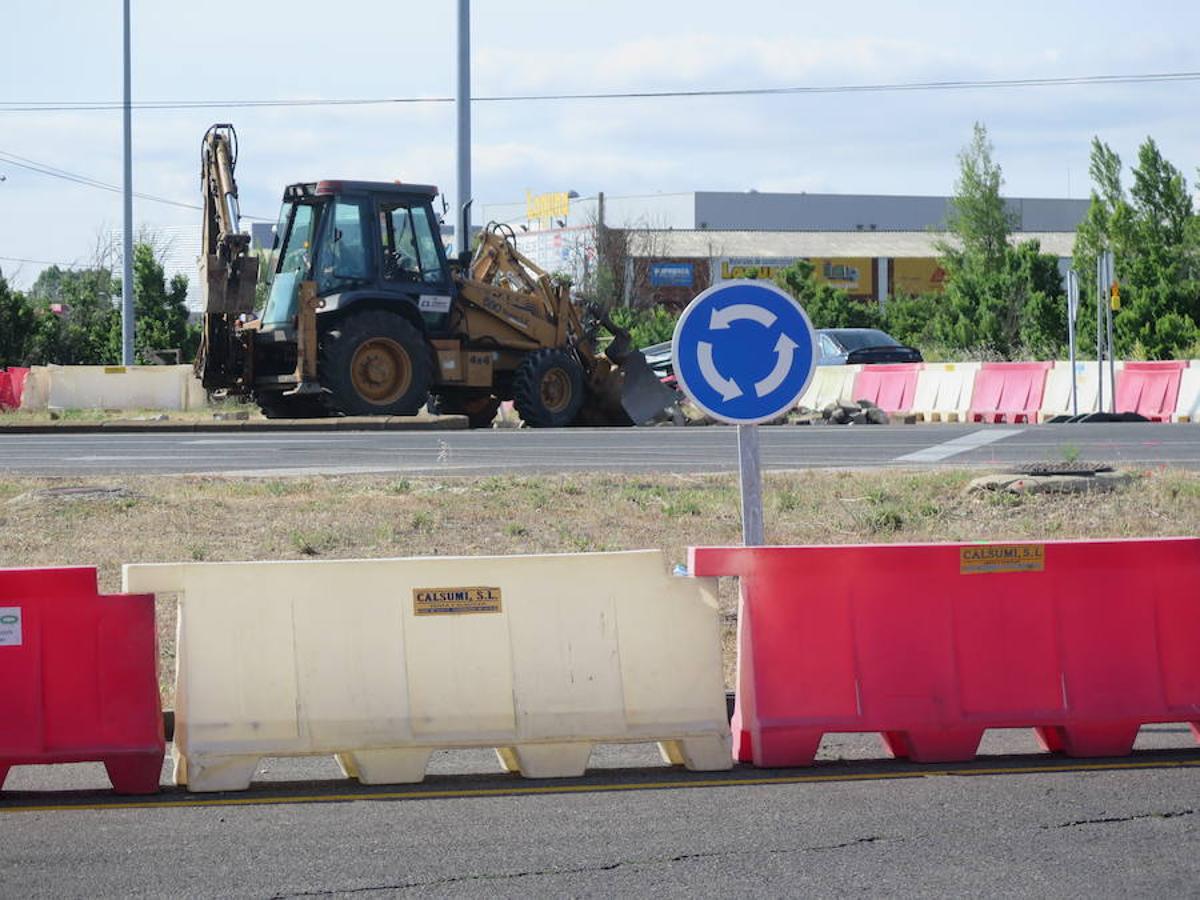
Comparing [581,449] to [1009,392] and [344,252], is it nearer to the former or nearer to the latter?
[344,252]

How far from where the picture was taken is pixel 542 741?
7207 mm

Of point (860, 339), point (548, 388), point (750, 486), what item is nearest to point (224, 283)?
point (548, 388)

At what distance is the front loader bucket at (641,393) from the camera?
2767 cm

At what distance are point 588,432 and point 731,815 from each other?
17.4 m

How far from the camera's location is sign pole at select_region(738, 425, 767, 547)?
27.2ft

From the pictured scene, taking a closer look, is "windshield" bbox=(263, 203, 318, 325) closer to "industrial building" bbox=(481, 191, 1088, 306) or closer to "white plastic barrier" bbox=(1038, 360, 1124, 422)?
"white plastic barrier" bbox=(1038, 360, 1124, 422)

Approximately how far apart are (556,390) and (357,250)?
369 cm

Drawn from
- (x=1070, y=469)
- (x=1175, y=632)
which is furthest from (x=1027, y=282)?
(x=1175, y=632)

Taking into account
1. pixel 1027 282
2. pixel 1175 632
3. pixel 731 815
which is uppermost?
pixel 1027 282

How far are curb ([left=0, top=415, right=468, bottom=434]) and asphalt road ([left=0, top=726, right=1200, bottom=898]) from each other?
1691cm

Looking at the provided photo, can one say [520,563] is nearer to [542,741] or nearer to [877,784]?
[542,741]

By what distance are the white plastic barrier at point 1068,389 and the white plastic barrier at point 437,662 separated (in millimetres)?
23583

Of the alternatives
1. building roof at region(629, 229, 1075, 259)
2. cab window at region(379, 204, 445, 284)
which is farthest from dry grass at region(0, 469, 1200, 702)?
building roof at region(629, 229, 1075, 259)

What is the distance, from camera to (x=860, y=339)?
36500 millimetres
